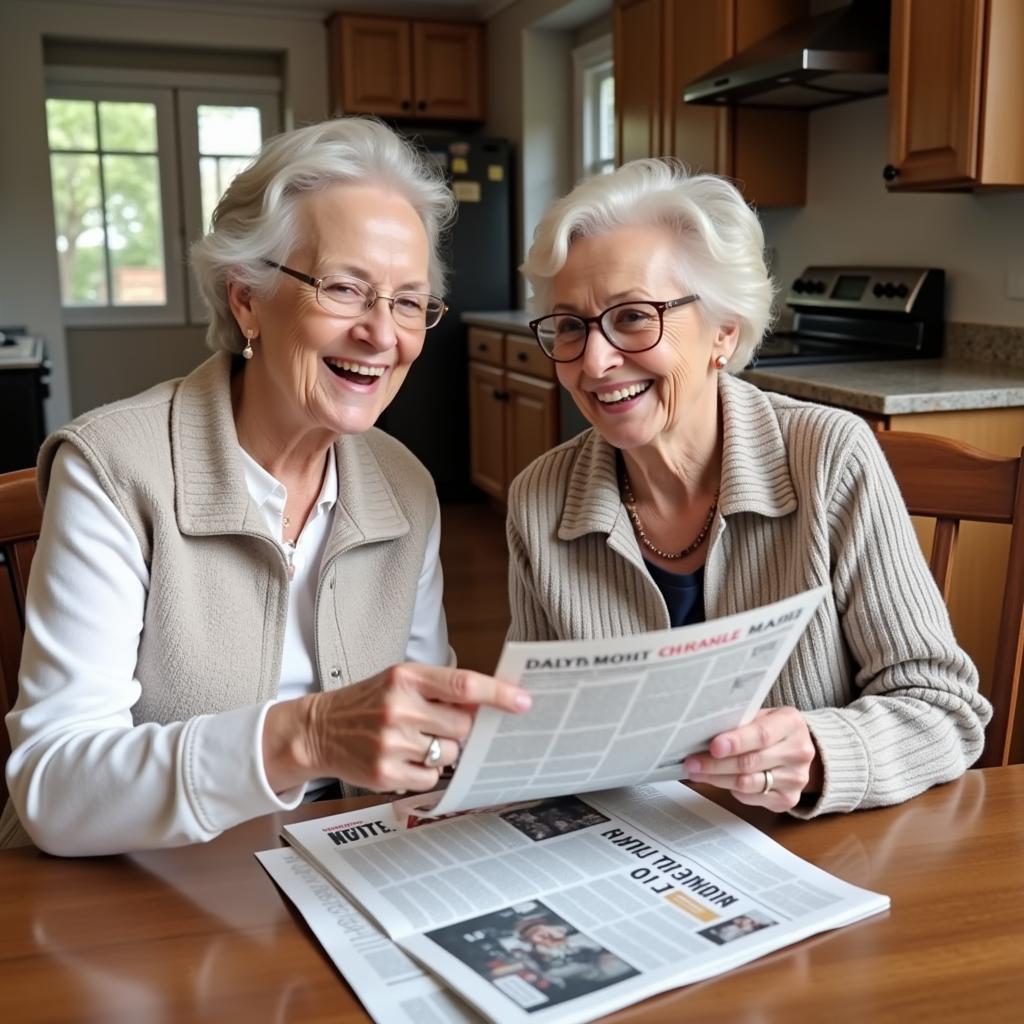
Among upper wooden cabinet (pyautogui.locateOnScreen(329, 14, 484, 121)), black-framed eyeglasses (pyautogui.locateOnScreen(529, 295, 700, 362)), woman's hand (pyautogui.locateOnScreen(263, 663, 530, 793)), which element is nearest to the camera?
woman's hand (pyautogui.locateOnScreen(263, 663, 530, 793))

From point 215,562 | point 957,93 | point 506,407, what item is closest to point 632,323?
point 215,562

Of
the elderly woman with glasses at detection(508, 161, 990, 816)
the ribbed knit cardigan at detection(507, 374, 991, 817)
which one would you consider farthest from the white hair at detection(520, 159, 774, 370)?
the ribbed knit cardigan at detection(507, 374, 991, 817)

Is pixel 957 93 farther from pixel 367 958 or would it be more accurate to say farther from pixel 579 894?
pixel 367 958

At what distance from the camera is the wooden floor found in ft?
11.2

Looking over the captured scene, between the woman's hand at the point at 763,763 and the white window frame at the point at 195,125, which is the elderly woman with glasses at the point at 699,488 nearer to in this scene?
the woman's hand at the point at 763,763

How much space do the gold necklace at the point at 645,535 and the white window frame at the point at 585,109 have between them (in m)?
4.24

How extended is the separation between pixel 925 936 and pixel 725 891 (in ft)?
0.46

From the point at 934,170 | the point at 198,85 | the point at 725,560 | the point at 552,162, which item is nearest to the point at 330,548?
the point at 725,560

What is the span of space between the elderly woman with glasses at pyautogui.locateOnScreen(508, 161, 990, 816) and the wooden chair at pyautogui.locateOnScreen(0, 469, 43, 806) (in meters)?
0.55

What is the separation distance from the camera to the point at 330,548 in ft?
4.12

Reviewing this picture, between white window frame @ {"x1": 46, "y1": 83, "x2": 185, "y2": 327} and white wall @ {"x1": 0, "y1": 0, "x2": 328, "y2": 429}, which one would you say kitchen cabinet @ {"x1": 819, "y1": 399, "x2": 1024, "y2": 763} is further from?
white window frame @ {"x1": 46, "y1": 83, "x2": 185, "y2": 327}

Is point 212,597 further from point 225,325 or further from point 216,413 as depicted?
point 225,325

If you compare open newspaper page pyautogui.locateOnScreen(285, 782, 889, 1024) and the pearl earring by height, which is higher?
the pearl earring

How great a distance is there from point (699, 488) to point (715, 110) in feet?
8.75
